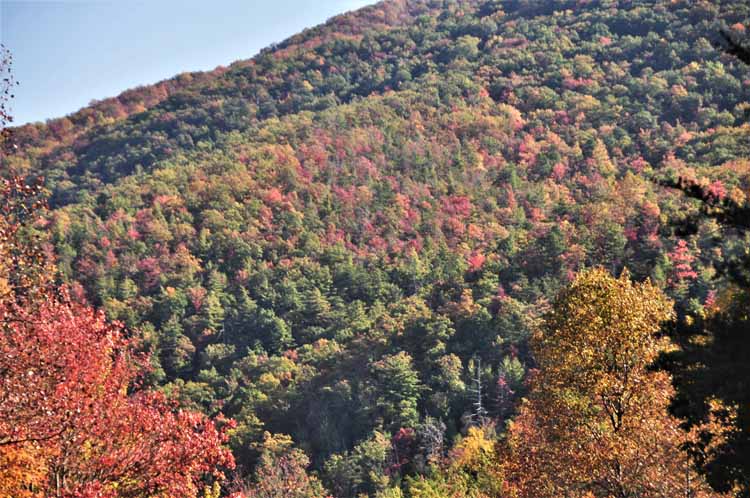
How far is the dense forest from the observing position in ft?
39.9

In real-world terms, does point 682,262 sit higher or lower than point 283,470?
higher

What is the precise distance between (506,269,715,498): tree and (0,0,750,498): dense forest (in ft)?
0.18

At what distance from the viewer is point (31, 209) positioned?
10031 mm

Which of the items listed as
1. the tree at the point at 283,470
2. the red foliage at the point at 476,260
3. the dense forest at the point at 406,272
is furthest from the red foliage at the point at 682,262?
the tree at the point at 283,470

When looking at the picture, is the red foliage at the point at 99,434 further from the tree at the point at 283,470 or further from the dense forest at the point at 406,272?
the tree at the point at 283,470

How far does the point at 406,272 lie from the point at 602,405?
72308 millimetres

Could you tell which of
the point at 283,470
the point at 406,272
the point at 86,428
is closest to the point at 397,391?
the point at 283,470

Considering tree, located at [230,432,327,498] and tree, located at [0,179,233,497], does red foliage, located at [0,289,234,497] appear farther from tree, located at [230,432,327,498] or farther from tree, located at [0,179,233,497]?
tree, located at [230,432,327,498]

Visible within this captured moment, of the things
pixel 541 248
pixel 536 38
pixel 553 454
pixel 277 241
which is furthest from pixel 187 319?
pixel 536 38

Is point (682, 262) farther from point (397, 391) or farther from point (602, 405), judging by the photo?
point (602, 405)

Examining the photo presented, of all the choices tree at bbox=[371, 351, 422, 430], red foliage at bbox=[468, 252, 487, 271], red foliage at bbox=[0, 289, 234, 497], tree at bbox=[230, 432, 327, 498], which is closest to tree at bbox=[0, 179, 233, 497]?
red foliage at bbox=[0, 289, 234, 497]

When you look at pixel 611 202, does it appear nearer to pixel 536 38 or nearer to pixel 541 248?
pixel 541 248

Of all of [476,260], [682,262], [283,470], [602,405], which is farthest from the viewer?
[476,260]

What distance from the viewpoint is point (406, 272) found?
288 ft
